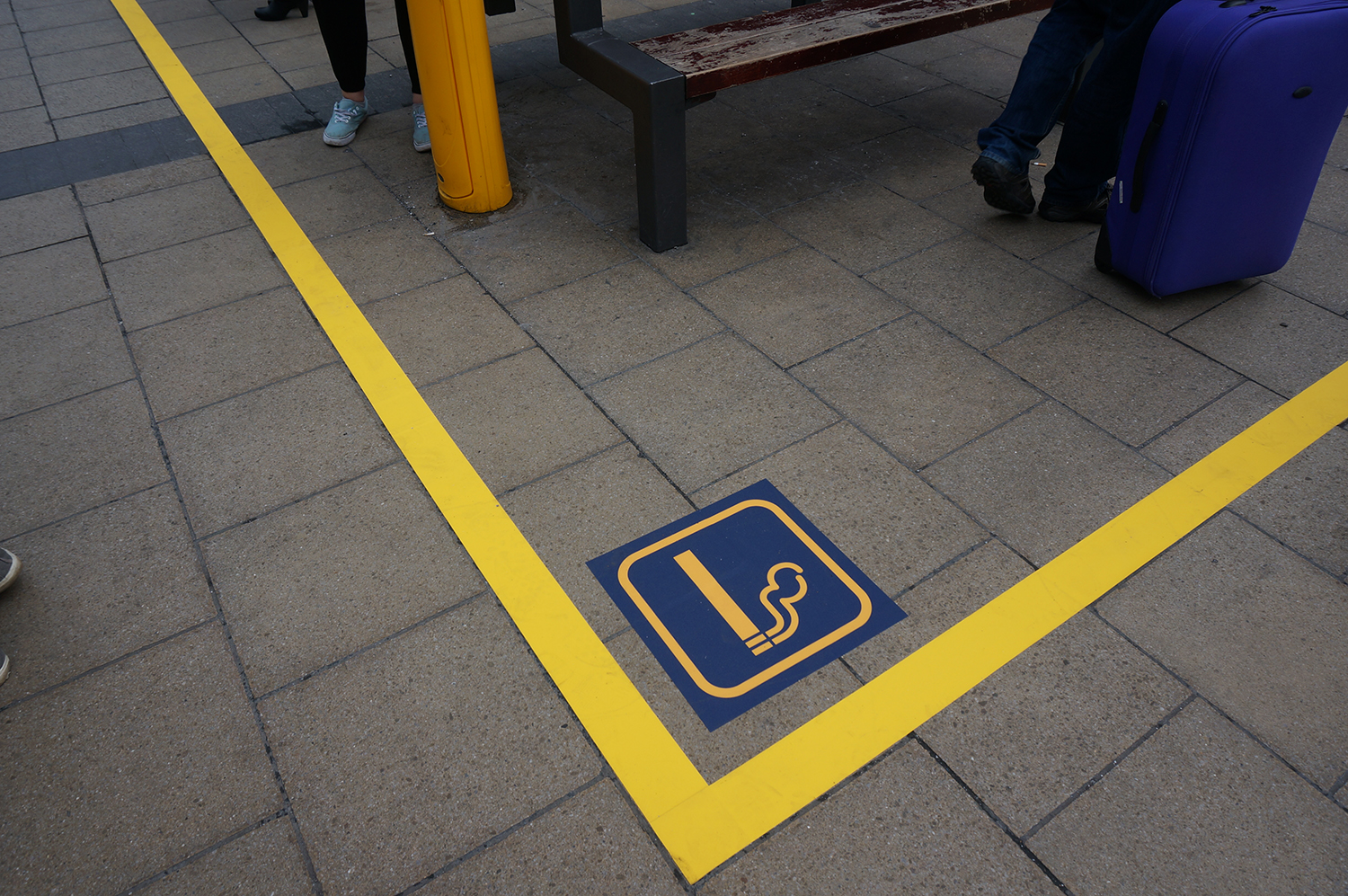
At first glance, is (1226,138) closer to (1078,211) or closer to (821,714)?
(1078,211)

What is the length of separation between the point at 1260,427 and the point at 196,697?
3.03m

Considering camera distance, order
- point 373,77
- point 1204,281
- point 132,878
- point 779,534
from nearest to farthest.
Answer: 1. point 132,878
2. point 779,534
3. point 1204,281
4. point 373,77

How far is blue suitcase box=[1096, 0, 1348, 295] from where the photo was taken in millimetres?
2529

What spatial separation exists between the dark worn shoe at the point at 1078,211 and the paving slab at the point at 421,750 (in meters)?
2.90

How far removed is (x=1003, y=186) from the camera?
135 inches

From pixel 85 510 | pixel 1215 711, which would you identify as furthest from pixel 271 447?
pixel 1215 711

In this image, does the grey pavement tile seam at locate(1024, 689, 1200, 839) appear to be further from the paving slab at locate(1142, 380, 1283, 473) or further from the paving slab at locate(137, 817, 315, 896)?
the paving slab at locate(137, 817, 315, 896)

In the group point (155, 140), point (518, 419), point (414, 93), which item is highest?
point (414, 93)

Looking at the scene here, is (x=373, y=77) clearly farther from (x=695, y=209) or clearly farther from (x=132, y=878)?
(x=132, y=878)

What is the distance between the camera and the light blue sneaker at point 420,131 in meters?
4.16

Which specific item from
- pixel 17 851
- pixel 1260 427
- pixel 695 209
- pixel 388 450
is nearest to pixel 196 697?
pixel 17 851

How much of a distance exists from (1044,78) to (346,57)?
3.24 meters

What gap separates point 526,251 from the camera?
3443mm

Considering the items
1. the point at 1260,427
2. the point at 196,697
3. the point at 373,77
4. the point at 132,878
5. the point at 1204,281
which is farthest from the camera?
the point at 373,77
